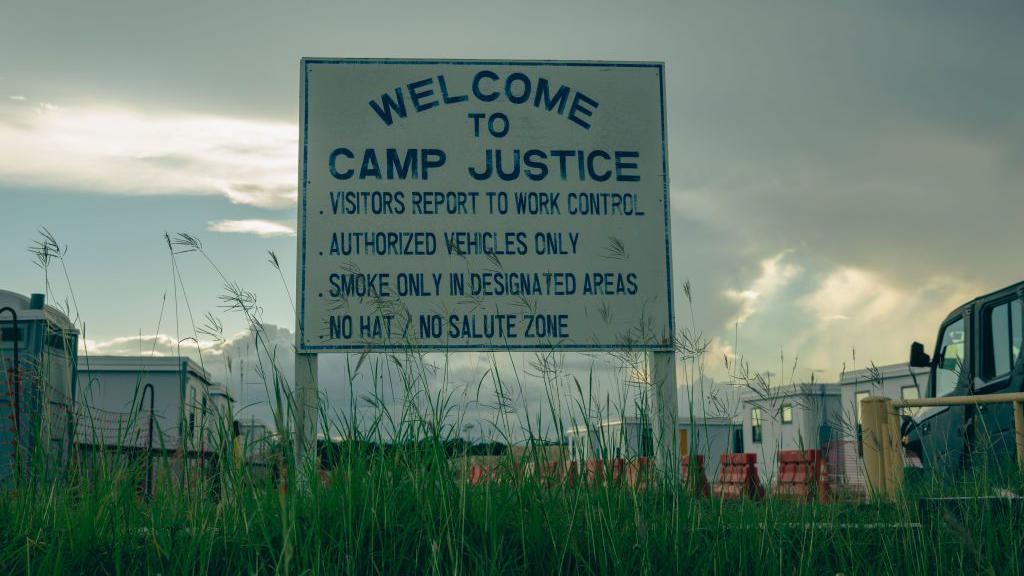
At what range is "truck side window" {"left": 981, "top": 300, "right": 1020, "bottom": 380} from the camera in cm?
908

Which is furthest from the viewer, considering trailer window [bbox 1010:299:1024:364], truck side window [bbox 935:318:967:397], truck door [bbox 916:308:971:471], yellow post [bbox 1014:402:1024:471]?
truck side window [bbox 935:318:967:397]

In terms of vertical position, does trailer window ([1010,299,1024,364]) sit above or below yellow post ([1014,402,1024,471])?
above

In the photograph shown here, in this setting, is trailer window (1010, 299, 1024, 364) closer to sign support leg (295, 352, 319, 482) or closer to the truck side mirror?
the truck side mirror

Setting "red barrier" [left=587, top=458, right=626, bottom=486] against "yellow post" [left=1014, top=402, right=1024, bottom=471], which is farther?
"yellow post" [left=1014, top=402, right=1024, bottom=471]

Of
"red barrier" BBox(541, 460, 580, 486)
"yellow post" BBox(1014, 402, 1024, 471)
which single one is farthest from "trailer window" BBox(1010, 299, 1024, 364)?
"red barrier" BBox(541, 460, 580, 486)

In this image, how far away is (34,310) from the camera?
9484 millimetres

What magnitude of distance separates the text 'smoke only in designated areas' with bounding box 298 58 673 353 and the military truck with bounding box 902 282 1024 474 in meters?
3.64

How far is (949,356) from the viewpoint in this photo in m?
10.2

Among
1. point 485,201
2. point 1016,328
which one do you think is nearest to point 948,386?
point 1016,328

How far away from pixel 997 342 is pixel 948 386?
0.94 metres

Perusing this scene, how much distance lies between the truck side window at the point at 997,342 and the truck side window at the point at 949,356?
397 millimetres

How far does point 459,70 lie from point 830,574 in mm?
5362

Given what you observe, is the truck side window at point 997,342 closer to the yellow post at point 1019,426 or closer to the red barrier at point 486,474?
the yellow post at point 1019,426

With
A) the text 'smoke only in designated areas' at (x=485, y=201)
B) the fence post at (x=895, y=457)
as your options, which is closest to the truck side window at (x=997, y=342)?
the fence post at (x=895, y=457)
